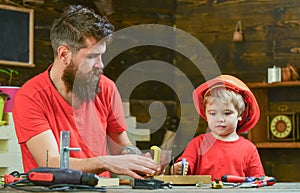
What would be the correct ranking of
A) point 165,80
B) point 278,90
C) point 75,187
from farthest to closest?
point 165,80 → point 278,90 → point 75,187

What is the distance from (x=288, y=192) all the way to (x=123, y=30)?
4.00 m

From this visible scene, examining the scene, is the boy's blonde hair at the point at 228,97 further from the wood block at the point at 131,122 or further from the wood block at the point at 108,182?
the wood block at the point at 131,122

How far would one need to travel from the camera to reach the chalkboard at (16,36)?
16.5 ft

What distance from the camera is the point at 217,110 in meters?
3.03

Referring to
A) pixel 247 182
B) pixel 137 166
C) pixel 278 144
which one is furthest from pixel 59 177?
pixel 278 144

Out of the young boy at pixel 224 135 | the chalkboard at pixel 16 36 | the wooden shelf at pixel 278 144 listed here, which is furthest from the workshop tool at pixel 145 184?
the wooden shelf at pixel 278 144

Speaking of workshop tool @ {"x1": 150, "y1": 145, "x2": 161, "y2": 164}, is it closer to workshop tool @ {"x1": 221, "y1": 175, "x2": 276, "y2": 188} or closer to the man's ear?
workshop tool @ {"x1": 221, "y1": 175, "x2": 276, "y2": 188}

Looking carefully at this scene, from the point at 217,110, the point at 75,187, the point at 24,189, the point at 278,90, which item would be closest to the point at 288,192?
the point at 75,187

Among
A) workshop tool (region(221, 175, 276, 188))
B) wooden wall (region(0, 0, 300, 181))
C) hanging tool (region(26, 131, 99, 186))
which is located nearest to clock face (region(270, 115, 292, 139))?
wooden wall (region(0, 0, 300, 181))

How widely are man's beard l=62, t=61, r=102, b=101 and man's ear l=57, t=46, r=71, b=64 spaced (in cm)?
3

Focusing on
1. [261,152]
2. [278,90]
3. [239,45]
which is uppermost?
[239,45]

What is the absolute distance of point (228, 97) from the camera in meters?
3.00

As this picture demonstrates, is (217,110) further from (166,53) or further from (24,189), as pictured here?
(166,53)

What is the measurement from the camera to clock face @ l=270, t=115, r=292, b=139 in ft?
17.8
